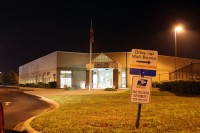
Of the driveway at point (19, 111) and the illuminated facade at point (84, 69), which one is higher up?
the illuminated facade at point (84, 69)

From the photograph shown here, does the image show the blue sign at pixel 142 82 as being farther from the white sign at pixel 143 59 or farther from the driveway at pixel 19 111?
the driveway at pixel 19 111

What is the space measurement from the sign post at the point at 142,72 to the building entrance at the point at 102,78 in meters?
35.7

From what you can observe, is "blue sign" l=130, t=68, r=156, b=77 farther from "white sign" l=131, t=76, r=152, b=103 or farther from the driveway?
the driveway

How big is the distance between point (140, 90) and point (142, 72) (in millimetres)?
609

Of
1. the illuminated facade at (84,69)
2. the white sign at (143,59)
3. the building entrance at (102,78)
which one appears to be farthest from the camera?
the illuminated facade at (84,69)

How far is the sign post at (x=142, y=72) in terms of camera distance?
9.30 meters

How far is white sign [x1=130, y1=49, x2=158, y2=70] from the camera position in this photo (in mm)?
9453

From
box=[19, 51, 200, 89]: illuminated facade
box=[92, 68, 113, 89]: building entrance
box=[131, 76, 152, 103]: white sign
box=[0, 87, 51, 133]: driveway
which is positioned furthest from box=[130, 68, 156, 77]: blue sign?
box=[19, 51, 200, 89]: illuminated facade

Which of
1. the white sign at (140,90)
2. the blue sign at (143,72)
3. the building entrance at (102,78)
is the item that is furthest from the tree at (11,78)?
the white sign at (140,90)

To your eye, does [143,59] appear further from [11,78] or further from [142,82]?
[11,78]

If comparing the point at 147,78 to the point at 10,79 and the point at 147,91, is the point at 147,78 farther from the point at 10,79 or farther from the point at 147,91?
the point at 10,79

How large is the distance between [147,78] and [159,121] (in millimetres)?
2211

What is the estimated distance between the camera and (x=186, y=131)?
29.5 feet

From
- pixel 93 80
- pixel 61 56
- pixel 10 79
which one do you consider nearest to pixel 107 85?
pixel 93 80
